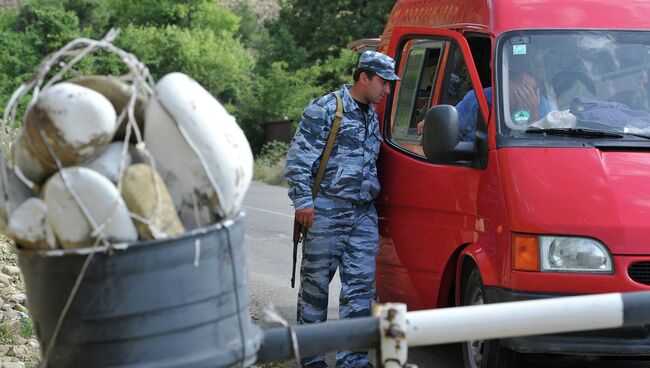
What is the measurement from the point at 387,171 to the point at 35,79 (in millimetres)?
4430

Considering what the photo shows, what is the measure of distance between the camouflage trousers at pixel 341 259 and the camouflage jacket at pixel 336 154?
0.35 feet

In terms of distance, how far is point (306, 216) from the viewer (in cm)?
688

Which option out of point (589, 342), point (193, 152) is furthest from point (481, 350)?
point (193, 152)

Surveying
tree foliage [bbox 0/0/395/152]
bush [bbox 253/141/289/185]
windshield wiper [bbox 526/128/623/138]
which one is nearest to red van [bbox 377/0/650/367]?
windshield wiper [bbox 526/128/623/138]

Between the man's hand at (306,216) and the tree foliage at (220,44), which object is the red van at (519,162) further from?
the tree foliage at (220,44)

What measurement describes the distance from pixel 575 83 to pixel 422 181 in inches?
41.2

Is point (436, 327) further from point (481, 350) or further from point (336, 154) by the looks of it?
point (336, 154)

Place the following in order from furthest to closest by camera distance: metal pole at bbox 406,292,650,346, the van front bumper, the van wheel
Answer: the van wheel → the van front bumper → metal pole at bbox 406,292,650,346

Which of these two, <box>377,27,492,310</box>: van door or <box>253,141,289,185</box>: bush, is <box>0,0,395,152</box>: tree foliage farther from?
<box>377,27,492,310</box>: van door

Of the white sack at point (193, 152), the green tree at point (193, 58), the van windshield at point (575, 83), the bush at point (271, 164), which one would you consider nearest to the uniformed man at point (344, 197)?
the van windshield at point (575, 83)

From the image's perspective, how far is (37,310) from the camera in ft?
9.96

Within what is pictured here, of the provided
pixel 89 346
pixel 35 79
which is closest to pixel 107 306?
pixel 89 346

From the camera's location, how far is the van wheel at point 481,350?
615 cm

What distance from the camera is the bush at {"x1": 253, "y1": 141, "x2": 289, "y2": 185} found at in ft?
103
